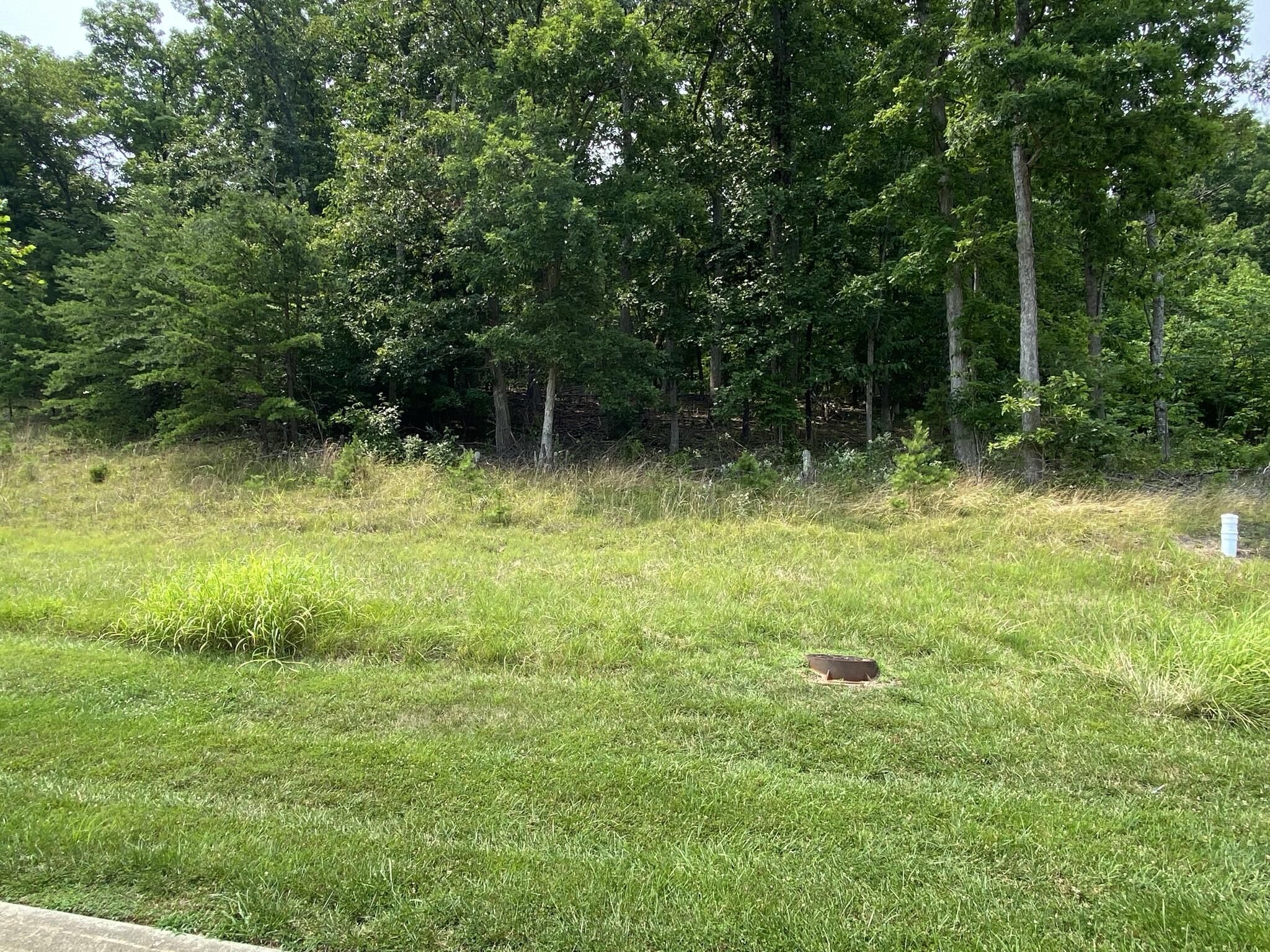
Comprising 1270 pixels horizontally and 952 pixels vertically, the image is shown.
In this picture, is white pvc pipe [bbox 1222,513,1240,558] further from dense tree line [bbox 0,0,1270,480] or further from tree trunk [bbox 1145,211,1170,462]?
tree trunk [bbox 1145,211,1170,462]

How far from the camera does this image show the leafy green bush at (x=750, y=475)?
1265cm

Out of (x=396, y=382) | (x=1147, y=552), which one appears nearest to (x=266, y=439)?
(x=396, y=382)

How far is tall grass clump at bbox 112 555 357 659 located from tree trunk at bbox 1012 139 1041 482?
12.7 metres

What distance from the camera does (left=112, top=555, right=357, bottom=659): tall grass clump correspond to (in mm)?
5434

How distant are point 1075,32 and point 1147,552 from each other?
978 cm

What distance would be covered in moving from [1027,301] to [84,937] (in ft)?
51.4

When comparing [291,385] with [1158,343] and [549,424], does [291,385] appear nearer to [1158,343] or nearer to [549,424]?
[549,424]

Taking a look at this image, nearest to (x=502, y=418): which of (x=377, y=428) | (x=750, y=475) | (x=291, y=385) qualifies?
(x=377, y=428)

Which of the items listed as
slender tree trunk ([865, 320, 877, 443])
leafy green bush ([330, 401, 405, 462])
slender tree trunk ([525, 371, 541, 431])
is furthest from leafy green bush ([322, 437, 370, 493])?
slender tree trunk ([865, 320, 877, 443])

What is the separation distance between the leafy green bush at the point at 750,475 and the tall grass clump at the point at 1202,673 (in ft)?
25.4

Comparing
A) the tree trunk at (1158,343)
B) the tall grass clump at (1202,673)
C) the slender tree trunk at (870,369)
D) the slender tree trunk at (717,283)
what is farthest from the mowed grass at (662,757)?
the slender tree trunk at (717,283)

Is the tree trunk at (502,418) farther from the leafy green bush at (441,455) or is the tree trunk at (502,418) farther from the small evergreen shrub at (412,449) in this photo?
the small evergreen shrub at (412,449)

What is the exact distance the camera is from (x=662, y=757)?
3.68 m

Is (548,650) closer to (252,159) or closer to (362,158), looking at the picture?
(362,158)
